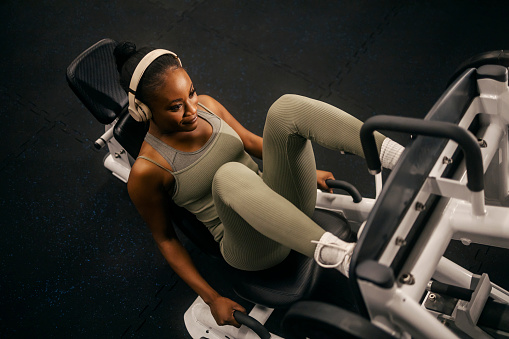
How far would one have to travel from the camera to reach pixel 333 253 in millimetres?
1068

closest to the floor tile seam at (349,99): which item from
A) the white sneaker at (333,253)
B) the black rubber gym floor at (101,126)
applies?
the black rubber gym floor at (101,126)

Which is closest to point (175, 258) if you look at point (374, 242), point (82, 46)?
point (374, 242)

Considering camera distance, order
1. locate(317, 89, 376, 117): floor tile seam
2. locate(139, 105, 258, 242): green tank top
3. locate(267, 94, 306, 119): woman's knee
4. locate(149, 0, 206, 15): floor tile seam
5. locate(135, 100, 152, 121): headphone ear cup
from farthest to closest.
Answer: locate(149, 0, 206, 15): floor tile seam < locate(317, 89, 376, 117): floor tile seam < locate(139, 105, 258, 242): green tank top < locate(135, 100, 152, 121): headphone ear cup < locate(267, 94, 306, 119): woman's knee

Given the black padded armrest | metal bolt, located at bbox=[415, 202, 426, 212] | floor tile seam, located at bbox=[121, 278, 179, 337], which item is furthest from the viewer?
floor tile seam, located at bbox=[121, 278, 179, 337]

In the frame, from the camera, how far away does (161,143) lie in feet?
4.88

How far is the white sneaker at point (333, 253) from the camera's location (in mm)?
1050

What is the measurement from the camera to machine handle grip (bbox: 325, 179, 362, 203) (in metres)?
1.65

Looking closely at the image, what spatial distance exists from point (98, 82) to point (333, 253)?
1150 mm

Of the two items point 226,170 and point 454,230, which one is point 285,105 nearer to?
point 226,170

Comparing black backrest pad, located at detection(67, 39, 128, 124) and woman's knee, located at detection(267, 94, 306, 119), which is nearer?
woman's knee, located at detection(267, 94, 306, 119)

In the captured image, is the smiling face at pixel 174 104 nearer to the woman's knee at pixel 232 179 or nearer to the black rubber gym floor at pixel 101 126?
the woman's knee at pixel 232 179

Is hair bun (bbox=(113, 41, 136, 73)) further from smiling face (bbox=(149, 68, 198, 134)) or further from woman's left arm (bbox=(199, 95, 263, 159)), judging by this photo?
woman's left arm (bbox=(199, 95, 263, 159))

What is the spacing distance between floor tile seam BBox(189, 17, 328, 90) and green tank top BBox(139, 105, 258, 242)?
1156 millimetres

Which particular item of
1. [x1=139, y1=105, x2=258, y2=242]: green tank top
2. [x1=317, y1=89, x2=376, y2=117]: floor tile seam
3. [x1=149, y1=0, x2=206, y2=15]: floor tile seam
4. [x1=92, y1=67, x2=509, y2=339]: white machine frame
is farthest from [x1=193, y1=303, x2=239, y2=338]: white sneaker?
[x1=149, y1=0, x2=206, y2=15]: floor tile seam
